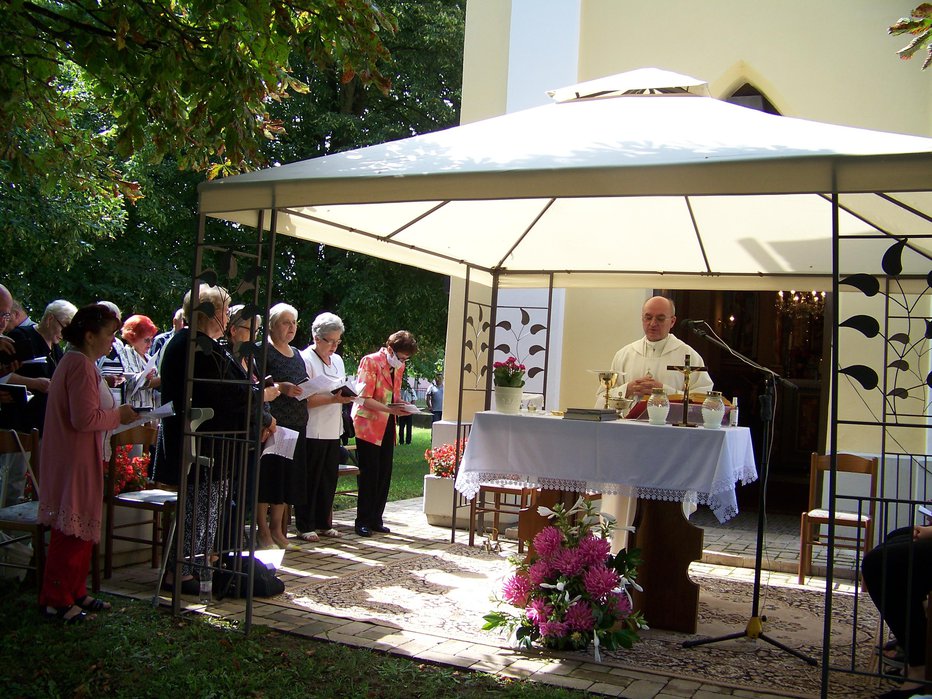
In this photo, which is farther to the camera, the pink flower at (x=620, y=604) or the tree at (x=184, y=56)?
the tree at (x=184, y=56)

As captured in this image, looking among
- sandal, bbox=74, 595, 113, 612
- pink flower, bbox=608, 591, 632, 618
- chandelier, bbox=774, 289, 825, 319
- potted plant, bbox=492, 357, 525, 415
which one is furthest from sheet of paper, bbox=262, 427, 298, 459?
chandelier, bbox=774, 289, 825, 319

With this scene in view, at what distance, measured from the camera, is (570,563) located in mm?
5500

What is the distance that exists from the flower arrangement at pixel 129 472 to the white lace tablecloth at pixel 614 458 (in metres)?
2.42

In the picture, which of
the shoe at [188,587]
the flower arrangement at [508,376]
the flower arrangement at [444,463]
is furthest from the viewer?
the flower arrangement at [444,463]

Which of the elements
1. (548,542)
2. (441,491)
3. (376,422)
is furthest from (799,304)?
(548,542)

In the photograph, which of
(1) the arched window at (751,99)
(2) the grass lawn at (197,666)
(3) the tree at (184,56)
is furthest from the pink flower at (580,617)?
(1) the arched window at (751,99)

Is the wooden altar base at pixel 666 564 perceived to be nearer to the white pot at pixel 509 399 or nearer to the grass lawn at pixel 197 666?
the white pot at pixel 509 399

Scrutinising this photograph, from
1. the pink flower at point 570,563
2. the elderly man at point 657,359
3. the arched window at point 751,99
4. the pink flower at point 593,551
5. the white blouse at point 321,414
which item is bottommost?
the pink flower at point 570,563

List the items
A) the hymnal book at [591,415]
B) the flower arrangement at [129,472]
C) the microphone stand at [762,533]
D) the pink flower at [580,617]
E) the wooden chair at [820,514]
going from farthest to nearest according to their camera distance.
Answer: the wooden chair at [820,514] → the flower arrangement at [129,472] → the hymnal book at [591,415] → the microphone stand at [762,533] → the pink flower at [580,617]

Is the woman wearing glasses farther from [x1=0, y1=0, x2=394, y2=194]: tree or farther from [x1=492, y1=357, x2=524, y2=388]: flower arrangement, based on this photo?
[x1=0, y1=0, x2=394, y2=194]: tree

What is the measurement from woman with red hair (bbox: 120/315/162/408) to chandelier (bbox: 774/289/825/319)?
8.38 metres

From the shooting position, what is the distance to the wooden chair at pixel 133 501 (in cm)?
634

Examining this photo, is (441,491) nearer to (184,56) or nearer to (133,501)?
(133,501)

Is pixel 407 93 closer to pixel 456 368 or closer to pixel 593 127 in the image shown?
pixel 456 368
